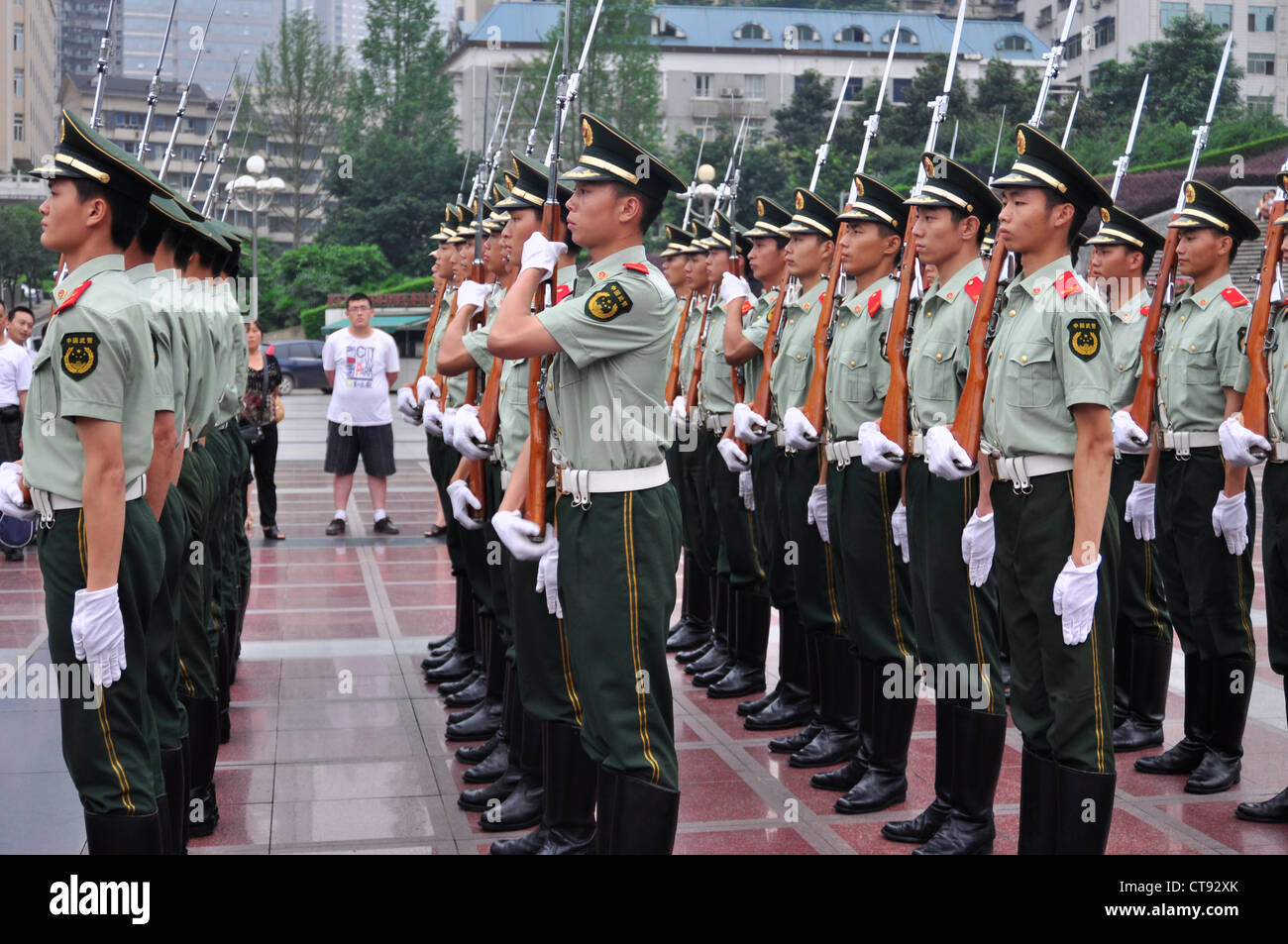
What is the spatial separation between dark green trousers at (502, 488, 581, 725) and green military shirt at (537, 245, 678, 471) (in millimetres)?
596

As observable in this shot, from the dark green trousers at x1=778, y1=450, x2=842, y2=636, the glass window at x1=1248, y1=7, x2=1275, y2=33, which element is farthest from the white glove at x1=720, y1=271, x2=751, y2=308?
the glass window at x1=1248, y1=7, x2=1275, y2=33

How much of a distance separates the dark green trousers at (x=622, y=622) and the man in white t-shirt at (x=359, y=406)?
816cm

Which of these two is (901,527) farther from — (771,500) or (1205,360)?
(1205,360)

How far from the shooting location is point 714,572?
783 cm

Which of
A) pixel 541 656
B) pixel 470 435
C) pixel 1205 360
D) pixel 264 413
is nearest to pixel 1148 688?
pixel 1205 360

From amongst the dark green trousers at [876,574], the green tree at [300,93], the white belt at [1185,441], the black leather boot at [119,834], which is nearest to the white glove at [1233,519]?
the white belt at [1185,441]

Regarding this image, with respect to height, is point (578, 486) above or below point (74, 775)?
above

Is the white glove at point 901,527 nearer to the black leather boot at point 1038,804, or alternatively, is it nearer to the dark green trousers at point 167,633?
the black leather boot at point 1038,804

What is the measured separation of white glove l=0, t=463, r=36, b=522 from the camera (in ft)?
12.4

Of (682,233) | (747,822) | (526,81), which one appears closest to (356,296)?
(682,233)

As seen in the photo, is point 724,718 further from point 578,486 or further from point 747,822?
point 578,486

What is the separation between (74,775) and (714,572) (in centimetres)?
451

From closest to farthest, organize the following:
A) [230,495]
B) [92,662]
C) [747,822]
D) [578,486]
→ [92,662]
[578,486]
[747,822]
[230,495]

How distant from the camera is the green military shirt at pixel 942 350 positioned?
4910 millimetres
